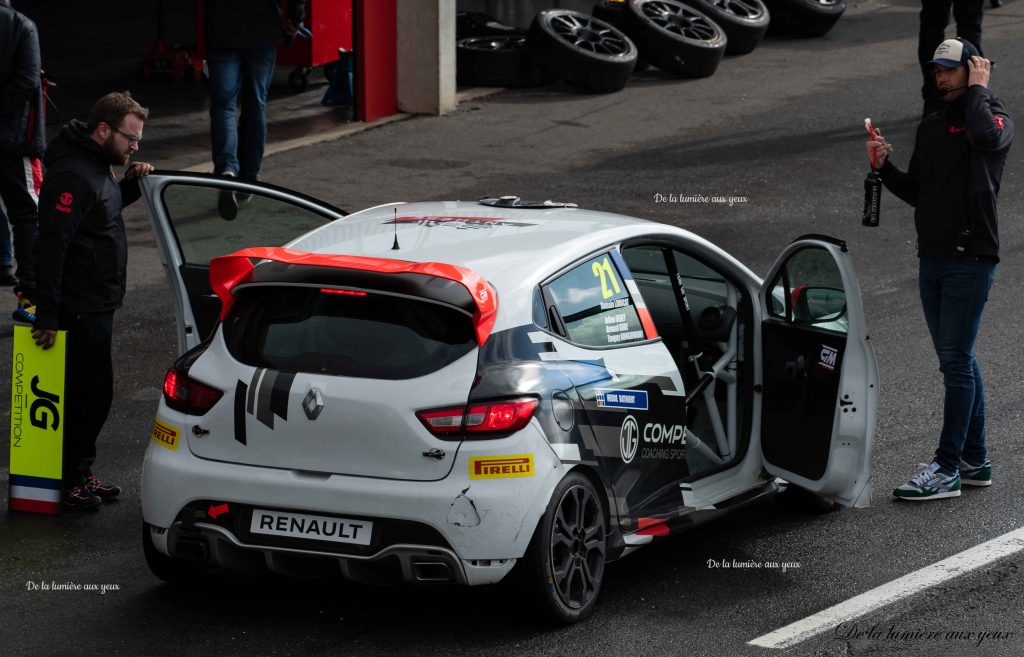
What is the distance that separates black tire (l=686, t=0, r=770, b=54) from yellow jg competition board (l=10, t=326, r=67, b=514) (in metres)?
13.2

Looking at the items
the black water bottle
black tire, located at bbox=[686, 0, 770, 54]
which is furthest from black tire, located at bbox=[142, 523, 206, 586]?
black tire, located at bbox=[686, 0, 770, 54]

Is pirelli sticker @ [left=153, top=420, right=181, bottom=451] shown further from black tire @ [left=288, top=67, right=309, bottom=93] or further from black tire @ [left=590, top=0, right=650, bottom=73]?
black tire @ [left=590, top=0, right=650, bottom=73]

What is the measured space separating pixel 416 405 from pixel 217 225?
2449 millimetres

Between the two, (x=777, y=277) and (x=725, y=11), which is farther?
(x=725, y=11)

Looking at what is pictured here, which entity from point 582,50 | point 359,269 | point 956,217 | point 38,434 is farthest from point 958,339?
point 582,50

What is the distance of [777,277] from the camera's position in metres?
6.64

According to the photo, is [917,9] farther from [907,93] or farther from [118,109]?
[118,109]

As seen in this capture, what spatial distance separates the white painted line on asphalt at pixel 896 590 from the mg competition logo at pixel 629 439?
2.80ft

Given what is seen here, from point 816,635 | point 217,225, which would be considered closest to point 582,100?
point 217,225

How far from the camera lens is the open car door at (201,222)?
7004 mm

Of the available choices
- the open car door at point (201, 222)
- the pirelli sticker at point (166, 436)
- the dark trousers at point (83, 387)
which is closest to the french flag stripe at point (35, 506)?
the dark trousers at point (83, 387)

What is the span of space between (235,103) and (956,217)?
694cm

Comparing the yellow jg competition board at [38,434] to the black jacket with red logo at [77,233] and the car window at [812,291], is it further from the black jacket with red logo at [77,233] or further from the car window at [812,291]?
the car window at [812,291]

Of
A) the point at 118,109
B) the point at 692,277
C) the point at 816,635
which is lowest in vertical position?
the point at 816,635
